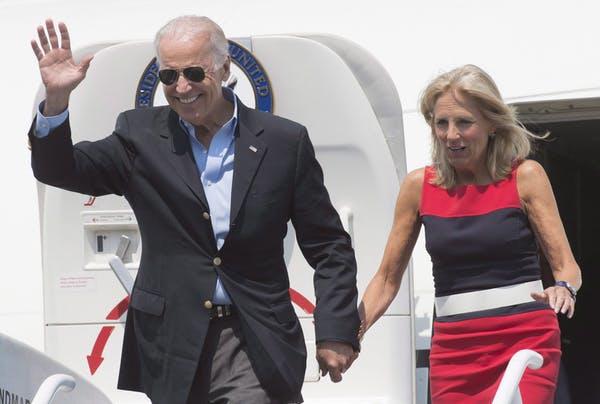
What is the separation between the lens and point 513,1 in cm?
467

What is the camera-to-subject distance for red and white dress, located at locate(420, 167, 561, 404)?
2936 mm

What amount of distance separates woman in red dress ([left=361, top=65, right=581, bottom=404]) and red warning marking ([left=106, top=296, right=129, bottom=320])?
3.97 ft

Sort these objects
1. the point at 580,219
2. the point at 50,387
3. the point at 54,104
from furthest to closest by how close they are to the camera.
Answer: the point at 580,219
the point at 50,387
the point at 54,104

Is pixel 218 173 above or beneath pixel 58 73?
beneath

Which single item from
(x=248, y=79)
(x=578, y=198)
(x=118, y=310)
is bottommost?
(x=578, y=198)

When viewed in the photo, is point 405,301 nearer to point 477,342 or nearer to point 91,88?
point 477,342

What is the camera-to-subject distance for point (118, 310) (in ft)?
13.3

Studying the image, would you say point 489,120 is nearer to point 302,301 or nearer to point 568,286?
point 568,286

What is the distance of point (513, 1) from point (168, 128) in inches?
94.2

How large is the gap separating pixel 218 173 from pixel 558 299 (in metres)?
0.89

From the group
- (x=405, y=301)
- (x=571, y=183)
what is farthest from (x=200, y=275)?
(x=571, y=183)

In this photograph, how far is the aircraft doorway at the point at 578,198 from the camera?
464cm

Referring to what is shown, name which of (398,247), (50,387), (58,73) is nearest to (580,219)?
(398,247)

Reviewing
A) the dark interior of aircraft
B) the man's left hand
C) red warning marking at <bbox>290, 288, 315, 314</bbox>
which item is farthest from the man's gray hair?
the dark interior of aircraft
